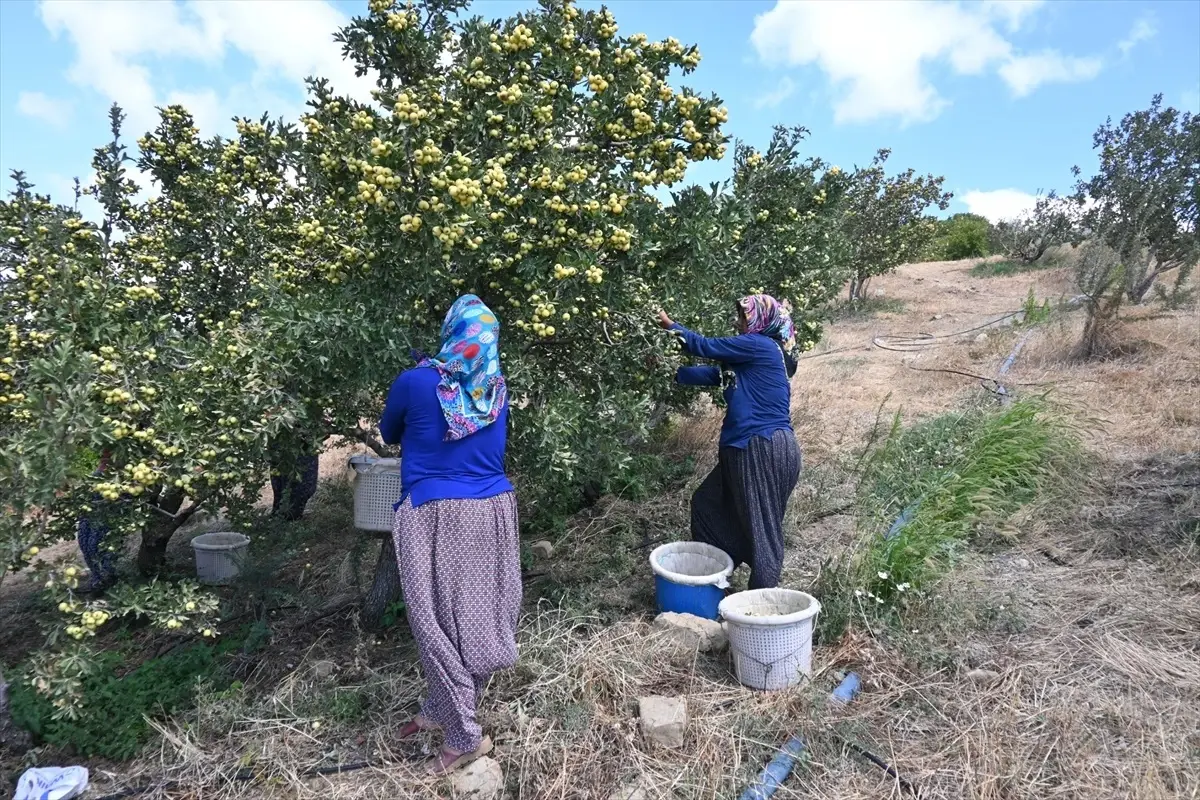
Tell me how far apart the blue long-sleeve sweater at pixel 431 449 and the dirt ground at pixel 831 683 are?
1007mm

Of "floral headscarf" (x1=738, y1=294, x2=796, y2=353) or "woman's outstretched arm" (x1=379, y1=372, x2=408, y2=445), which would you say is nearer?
"woman's outstretched arm" (x1=379, y1=372, x2=408, y2=445)

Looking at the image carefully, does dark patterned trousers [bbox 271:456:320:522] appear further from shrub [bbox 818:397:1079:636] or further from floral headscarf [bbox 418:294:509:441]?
shrub [bbox 818:397:1079:636]

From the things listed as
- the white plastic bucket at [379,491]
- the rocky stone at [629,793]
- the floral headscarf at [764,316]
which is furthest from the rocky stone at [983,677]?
the white plastic bucket at [379,491]

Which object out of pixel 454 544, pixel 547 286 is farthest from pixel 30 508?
pixel 547 286

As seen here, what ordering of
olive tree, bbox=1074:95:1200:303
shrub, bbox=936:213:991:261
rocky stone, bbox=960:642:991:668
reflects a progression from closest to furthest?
rocky stone, bbox=960:642:991:668, olive tree, bbox=1074:95:1200:303, shrub, bbox=936:213:991:261

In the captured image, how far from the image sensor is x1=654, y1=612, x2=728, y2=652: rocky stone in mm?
3643

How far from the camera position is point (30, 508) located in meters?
2.86

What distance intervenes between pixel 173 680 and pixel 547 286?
2.58 metres

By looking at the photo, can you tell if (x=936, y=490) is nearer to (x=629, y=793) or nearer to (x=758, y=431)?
(x=758, y=431)

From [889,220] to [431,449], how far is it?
54.3ft

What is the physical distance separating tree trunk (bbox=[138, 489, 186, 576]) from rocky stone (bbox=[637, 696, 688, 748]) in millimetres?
3207

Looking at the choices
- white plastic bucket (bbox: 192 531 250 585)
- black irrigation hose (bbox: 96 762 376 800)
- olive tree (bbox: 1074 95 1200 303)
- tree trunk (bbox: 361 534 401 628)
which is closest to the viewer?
black irrigation hose (bbox: 96 762 376 800)

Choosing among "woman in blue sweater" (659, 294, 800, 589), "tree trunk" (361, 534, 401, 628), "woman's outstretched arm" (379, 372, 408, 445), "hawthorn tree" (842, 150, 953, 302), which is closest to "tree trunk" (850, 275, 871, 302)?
"hawthorn tree" (842, 150, 953, 302)

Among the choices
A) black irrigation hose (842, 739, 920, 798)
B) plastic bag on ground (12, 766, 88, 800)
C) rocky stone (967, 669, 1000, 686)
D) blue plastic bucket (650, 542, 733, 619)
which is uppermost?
blue plastic bucket (650, 542, 733, 619)
